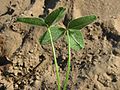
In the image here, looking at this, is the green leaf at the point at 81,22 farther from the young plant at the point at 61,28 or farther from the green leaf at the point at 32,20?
the green leaf at the point at 32,20

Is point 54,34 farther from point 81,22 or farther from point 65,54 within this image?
point 65,54

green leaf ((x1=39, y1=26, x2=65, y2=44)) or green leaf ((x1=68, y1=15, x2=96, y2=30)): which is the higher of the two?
green leaf ((x1=68, y1=15, x2=96, y2=30))

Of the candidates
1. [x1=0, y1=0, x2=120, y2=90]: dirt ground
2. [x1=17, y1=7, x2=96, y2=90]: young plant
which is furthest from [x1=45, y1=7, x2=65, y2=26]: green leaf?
[x1=0, y1=0, x2=120, y2=90]: dirt ground

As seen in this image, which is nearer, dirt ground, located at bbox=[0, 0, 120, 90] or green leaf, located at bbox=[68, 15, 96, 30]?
green leaf, located at bbox=[68, 15, 96, 30]

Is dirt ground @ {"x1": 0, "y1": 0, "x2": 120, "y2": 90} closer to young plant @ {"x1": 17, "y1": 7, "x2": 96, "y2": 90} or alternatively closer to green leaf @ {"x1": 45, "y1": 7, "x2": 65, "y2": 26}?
young plant @ {"x1": 17, "y1": 7, "x2": 96, "y2": 90}

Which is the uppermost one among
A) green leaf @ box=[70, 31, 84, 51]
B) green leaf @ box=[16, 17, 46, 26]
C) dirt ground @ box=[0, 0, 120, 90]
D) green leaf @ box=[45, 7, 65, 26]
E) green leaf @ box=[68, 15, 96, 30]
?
green leaf @ box=[45, 7, 65, 26]

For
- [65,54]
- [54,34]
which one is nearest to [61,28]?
[54,34]

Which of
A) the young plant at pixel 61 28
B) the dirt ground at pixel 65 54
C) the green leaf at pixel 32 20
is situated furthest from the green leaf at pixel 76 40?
the dirt ground at pixel 65 54

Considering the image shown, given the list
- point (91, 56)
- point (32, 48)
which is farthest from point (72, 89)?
point (32, 48)

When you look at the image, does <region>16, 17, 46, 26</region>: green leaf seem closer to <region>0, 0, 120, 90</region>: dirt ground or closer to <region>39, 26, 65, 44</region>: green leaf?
<region>39, 26, 65, 44</region>: green leaf
